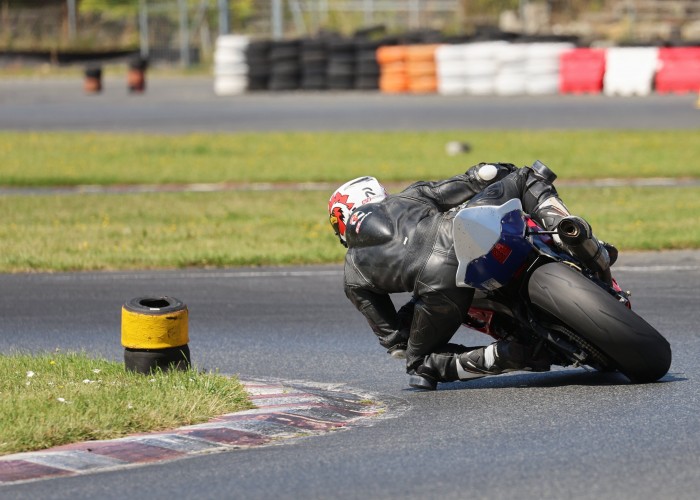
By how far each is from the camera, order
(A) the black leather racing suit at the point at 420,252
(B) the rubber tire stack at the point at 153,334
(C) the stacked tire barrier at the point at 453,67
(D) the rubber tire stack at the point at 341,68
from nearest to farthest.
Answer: (A) the black leather racing suit at the point at 420,252 < (B) the rubber tire stack at the point at 153,334 < (C) the stacked tire barrier at the point at 453,67 < (D) the rubber tire stack at the point at 341,68

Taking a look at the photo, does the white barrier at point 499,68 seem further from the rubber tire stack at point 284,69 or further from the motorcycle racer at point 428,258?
the motorcycle racer at point 428,258

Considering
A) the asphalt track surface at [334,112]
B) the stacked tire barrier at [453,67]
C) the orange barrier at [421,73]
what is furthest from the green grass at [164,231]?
the orange barrier at [421,73]

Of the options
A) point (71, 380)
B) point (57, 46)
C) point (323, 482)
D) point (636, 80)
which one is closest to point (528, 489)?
point (323, 482)

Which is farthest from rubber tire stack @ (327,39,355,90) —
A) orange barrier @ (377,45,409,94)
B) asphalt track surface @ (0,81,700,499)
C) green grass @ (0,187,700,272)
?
asphalt track surface @ (0,81,700,499)

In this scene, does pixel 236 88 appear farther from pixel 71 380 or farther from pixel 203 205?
pixel 71 380

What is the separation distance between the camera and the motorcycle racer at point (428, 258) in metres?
6.26

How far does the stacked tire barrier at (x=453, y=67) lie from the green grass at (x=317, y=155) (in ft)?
25.9

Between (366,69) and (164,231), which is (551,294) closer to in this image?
(164,231)

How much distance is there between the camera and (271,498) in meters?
4.59

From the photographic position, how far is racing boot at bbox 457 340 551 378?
6.30m

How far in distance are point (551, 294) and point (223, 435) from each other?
1687mm

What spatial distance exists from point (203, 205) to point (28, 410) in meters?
9.67

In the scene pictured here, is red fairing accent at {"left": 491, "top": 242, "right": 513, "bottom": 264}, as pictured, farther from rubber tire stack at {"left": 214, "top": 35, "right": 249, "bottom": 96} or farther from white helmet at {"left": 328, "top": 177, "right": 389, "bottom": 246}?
rubber tire stack at {"left": 214, "top": 35, "right": 249, "bottom": 96}

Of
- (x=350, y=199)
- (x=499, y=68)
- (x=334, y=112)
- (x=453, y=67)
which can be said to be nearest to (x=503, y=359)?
(x=350, y=199)
